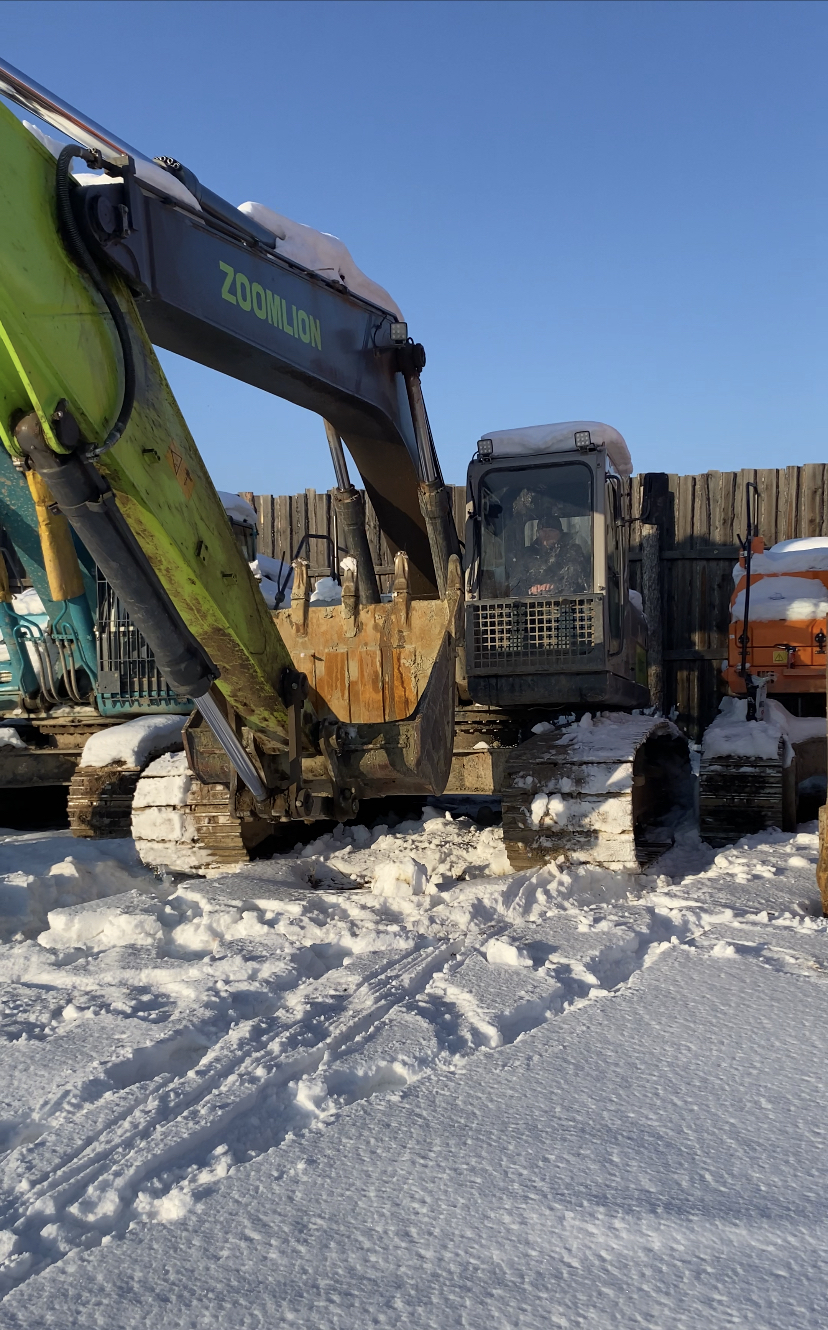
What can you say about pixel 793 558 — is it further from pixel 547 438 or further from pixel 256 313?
pixel 256 313

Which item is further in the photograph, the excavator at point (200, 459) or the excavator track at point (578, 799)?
the excavator track at point (578, 799)

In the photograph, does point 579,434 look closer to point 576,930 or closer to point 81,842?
point 576,930

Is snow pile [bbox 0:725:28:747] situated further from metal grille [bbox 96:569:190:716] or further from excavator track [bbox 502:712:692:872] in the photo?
excavator track [bbox 502:712:692:872]

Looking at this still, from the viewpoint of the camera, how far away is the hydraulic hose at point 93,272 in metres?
3.60

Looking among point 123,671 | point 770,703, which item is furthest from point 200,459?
point 770,703

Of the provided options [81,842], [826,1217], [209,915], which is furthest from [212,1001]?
[81,842]

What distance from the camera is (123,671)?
7.59 metres

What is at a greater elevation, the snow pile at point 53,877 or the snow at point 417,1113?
the snow at point 417,1113

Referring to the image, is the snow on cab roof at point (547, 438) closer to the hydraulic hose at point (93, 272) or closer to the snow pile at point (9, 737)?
the hydraulic hose at point (93, 272)

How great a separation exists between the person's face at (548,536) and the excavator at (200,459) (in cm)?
54

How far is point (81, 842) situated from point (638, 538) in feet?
25.7

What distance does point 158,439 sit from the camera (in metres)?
3.97

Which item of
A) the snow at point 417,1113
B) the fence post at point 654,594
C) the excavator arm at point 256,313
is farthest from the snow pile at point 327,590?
the fence post at point 654,594

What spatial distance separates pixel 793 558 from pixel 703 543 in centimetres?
434
